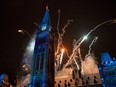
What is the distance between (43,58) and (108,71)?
2376 cm

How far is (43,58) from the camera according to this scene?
223ft

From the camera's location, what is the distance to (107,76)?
54.2 m

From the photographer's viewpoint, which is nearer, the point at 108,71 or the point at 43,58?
the point at 108,71

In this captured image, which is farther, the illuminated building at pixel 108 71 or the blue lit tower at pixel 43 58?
the blue lit tower at pixel 43 58

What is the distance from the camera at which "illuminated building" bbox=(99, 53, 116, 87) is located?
52.8 meters

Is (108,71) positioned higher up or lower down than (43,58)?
lower down

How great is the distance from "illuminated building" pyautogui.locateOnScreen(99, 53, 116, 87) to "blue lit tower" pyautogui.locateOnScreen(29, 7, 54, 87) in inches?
709

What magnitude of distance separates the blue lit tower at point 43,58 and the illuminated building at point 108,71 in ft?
59.1

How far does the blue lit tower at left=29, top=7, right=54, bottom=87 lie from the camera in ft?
205

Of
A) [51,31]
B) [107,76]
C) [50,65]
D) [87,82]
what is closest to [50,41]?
[51,31]

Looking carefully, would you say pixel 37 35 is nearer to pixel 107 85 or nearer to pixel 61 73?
pixel 61 73

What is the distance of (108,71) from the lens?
55.2 m

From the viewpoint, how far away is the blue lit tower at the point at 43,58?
62.3m

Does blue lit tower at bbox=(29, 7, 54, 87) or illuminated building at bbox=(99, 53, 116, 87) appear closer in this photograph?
illuminated building at bbox=(99, 53, 116, 87)
